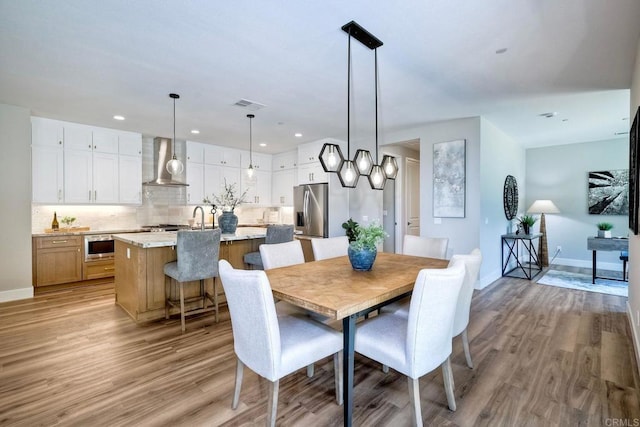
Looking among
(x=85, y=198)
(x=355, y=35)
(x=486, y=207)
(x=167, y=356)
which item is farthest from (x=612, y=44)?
(x=85, y=198)

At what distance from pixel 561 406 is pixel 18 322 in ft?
16.4

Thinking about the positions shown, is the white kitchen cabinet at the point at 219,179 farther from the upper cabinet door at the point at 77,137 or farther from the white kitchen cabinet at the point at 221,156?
the upper cabinet door at the point at 77,137

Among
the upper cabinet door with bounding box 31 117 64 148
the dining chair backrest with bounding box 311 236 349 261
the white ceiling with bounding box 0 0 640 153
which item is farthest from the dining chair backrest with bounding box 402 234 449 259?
the upper cabinet door with bounding box 31 117 64 148

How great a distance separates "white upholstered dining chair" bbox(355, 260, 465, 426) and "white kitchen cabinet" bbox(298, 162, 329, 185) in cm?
434

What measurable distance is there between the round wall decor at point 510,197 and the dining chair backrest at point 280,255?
4.31 metres

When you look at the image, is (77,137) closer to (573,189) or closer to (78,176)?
Result: (78,176)

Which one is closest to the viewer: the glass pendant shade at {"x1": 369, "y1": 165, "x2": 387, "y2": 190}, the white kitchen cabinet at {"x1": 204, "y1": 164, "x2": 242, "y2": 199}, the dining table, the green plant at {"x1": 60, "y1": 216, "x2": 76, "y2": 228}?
the dining table

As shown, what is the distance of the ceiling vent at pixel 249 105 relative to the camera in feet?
12.3

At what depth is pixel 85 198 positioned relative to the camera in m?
4.92

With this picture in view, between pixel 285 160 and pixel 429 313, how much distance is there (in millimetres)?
5821

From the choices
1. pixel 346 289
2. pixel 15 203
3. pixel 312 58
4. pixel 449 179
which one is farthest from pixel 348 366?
pixel 15 203

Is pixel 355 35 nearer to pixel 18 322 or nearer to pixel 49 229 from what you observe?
pixel 18 322

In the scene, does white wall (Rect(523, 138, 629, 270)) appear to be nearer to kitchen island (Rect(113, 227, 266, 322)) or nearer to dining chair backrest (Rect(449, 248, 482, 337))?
dining chair backrest (Rect(449, 248, 482, 337))

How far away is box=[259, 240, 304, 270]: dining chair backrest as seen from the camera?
8.52 ft
